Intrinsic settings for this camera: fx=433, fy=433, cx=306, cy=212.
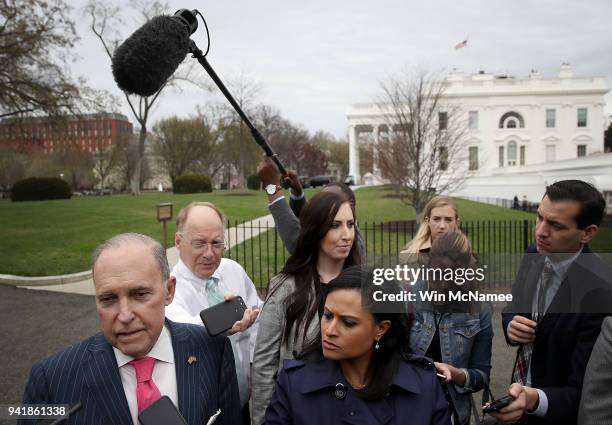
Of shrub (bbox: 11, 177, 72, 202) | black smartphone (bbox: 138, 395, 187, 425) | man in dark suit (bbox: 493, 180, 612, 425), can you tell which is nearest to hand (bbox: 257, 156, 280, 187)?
man in dark suit (bbox: 493, 180, 612, 425)

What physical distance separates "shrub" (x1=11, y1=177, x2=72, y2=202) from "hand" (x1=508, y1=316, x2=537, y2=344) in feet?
118

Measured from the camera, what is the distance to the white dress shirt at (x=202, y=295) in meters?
2.48

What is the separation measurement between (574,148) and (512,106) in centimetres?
994

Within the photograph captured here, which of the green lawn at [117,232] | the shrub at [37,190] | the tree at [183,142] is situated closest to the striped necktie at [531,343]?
the green lawn at [117,232]

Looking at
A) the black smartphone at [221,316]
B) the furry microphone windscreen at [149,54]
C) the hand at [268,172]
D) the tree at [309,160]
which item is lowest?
the black smartphone at [221,316]

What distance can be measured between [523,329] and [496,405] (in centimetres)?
45

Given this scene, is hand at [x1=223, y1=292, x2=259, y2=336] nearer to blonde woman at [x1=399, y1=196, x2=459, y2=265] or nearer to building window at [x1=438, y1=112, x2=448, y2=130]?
blonde woman at [x1=399, y1=196, x2=459, y2=265]

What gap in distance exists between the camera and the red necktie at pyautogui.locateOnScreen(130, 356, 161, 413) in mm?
1706

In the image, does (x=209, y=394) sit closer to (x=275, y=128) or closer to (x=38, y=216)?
(x=38, y=216)

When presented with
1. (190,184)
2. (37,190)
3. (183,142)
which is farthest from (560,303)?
(183,142)

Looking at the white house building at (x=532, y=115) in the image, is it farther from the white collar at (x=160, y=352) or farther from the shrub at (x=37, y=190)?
the white collar at (x=160, y=352)

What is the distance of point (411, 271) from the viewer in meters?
1.94

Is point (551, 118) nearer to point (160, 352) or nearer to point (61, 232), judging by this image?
point (61, 232)

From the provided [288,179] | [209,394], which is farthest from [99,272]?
[288,179]
